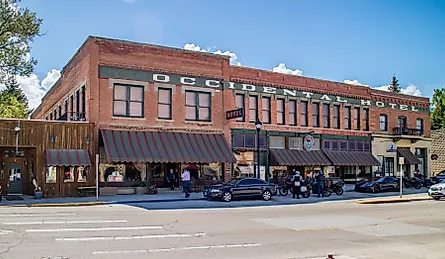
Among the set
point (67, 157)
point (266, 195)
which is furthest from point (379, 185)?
point (67, 157)

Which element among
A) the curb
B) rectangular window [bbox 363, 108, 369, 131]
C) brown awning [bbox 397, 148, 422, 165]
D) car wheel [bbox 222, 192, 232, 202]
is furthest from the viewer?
brown awning [bbox 397, 148, 422, 165]

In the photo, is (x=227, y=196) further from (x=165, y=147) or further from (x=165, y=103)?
(x=165, y=103)

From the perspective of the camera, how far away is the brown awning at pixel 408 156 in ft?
144

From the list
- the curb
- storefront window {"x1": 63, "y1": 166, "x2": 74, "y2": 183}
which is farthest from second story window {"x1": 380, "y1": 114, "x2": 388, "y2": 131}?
storefront window {"x1": 63, "y1": 166, "x2": 74, "y2": 183}

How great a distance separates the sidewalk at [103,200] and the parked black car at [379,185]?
11.3 metres

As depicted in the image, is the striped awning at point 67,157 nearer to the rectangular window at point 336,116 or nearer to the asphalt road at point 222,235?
the asphalt road at point 222,235

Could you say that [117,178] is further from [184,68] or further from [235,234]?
[235,234]

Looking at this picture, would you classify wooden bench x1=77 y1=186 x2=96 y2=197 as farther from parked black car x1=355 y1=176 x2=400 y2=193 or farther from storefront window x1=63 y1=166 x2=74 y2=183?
parked black car x1=355 y1=176 x2=400 y2=193

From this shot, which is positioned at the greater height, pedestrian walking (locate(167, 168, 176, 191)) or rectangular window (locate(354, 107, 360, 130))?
rectangular window (locate(354, 107, 360, 130))

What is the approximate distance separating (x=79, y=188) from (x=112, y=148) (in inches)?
114

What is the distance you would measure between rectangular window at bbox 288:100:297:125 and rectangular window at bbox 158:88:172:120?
10.3 meters

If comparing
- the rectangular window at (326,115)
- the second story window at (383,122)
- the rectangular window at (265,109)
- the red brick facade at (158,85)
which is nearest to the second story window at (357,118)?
the red brick facade at (158,85)

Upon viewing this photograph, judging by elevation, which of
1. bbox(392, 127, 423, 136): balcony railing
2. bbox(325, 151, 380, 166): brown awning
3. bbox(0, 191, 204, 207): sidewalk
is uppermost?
bbox(392, 127, 423, 136): balcony railing

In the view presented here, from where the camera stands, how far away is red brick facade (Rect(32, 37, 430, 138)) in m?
29.1
